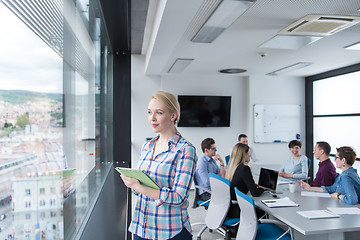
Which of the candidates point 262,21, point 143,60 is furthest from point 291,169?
point 143,60

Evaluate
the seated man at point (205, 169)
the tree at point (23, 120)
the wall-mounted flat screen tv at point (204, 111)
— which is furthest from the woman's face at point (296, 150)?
the tree at point (23, 120)

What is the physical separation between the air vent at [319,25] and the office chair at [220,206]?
2.08m

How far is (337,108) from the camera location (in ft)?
21.8

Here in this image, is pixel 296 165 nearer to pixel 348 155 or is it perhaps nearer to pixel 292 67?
pixel 348 155

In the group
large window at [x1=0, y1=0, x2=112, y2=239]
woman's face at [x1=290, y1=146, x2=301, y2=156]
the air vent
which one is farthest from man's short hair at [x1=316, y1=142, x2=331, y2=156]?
large window at [x1=0, y1=0, x2=112, y2=239]

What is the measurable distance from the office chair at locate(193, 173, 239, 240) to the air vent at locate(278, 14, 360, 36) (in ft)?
6.81

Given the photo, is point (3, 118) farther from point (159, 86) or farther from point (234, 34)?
point (159, 86)

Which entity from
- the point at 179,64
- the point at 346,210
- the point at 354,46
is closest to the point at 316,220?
the point at 346,210

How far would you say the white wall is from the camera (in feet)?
23.1

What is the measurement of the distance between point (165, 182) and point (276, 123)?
661 centimetres

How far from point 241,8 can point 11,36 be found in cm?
260

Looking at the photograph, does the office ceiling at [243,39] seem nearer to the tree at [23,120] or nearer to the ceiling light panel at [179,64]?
the ceiling light panel at [179,64]

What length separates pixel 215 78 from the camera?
7441mm

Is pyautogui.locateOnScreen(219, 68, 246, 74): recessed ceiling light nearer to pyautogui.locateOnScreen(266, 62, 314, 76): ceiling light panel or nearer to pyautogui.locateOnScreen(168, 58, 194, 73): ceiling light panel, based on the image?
pyautogui.locateOnScreen(266, 62, 314, 76): ceiling light panel
